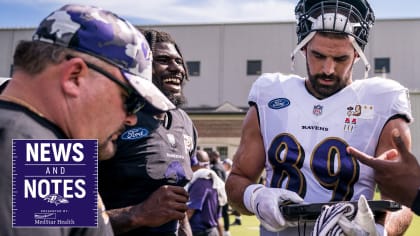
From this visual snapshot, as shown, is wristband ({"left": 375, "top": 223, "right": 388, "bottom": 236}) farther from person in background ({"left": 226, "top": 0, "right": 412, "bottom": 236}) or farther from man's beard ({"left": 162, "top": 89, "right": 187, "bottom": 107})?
man's beard ({"left": 162, "top": 89, "right": 187, "bottom": 107})

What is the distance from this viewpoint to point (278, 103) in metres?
2.86

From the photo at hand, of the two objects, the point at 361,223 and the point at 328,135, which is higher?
the point at 328,135

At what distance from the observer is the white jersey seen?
2641mm

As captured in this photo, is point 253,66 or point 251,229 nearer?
point 251,229

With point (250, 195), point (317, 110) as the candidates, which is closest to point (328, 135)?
point (317, 110)

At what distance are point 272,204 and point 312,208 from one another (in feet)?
Result: 0.75

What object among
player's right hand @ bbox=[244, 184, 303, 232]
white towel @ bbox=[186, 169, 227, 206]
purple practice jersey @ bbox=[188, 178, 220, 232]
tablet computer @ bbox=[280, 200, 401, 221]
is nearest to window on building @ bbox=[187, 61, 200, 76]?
white towel @ bbox=[186, 169, 227, 206]

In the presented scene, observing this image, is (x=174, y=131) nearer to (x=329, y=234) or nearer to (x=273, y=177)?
(x=273, y=177)

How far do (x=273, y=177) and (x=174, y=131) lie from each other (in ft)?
2.08

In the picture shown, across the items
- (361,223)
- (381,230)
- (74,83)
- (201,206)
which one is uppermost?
(74,83)

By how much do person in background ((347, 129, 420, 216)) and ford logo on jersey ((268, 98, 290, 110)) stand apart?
68 centimetres

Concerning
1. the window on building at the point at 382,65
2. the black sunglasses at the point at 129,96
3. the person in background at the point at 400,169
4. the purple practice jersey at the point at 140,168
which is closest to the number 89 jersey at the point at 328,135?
the person in background at the point at 400,169

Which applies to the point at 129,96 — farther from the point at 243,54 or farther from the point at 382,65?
the point at 382,65

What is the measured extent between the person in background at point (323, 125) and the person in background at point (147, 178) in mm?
306
